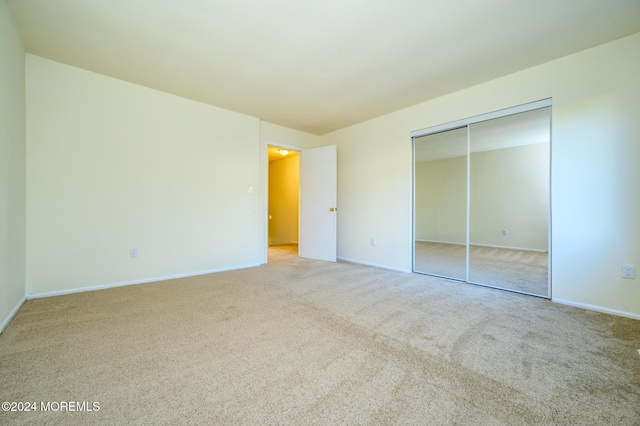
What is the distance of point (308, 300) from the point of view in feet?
8.55

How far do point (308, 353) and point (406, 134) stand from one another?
131 inches

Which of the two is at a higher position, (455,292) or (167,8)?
(167,8)

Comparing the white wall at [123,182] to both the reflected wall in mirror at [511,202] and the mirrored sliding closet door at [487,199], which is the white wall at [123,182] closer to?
the mirrored sliding closet door at [487,199]

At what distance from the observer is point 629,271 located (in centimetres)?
222

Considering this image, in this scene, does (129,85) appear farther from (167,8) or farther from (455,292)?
(455,292)

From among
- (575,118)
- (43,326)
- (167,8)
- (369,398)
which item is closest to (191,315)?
(43,326)

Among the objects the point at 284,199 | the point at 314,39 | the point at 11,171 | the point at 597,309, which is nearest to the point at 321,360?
the point at 314,39

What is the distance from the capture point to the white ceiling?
190 cm

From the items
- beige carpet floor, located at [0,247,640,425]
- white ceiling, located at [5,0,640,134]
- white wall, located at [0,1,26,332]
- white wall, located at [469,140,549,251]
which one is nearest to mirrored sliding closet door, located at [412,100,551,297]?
white wall, located at [469,140,549,251]

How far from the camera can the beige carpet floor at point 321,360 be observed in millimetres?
1155

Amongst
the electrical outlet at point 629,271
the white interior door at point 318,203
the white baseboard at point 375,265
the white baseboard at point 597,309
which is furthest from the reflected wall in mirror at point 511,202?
the white interior door at point 318,203

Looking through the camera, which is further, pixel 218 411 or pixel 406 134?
pixel 406 134

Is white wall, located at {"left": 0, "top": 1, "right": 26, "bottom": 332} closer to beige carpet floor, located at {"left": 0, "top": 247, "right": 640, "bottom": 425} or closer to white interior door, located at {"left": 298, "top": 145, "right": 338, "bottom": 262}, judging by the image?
beige carpet floor, located at {"left": 0, "top": 247, "right": 640, "bottom": 425}

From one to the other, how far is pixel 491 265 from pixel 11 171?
535 centimetres
